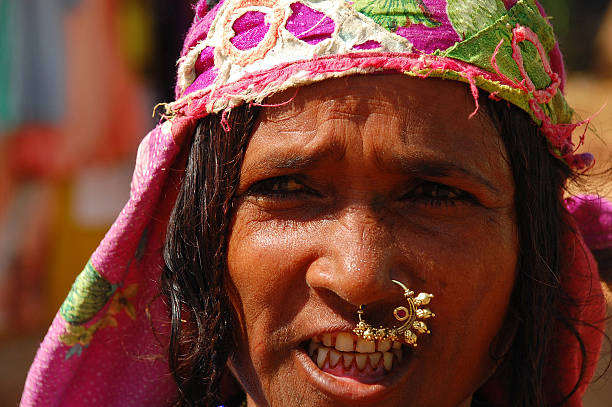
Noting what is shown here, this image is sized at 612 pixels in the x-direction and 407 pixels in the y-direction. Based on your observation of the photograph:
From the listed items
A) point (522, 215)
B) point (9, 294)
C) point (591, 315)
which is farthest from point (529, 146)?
point (9, 294)

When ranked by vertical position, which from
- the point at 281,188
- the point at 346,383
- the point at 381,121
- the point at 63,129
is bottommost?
the point at 63,129

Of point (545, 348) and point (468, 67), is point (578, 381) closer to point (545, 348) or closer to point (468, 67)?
point (545, 348)

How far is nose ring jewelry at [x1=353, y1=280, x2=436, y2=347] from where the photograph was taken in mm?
1572

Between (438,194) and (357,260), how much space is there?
26cm

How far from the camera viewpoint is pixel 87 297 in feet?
6.35

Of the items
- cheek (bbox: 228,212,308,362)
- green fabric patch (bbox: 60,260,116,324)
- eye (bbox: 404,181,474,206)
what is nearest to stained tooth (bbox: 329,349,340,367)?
cheek (bbox: 228,212,308,362)

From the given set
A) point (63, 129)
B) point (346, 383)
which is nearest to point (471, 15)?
point (346, 383)

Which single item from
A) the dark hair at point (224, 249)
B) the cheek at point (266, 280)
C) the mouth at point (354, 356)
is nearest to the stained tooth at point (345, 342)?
the mouth at point (354, 356)

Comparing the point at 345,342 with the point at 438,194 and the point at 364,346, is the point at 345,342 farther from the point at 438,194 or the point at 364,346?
the point at 438,194

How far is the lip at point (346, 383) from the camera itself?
1.61 metres

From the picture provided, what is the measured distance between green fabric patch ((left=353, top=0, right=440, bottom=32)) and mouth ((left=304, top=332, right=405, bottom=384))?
2.11ft

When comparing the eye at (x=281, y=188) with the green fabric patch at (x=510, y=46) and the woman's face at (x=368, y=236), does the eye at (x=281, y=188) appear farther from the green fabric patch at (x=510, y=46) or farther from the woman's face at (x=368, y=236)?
the green fabric patch at (x=510, y=46)

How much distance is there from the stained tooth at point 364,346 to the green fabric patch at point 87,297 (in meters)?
0.67

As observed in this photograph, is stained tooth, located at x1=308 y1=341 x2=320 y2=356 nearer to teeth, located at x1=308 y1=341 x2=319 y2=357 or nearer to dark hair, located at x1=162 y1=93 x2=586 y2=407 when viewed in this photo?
teeth, located at x1=308 y1=341 x2=319 y2=357
